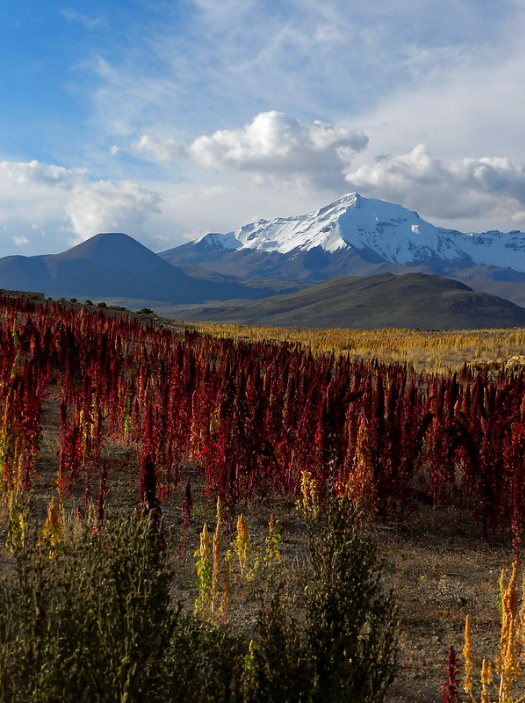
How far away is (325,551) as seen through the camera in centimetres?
297

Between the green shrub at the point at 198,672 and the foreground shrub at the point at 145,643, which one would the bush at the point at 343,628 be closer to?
the foreground shrub at the point at 145,643

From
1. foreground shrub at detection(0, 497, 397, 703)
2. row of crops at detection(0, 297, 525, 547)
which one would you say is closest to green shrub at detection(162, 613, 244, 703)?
foreground shrub at detection(0, 497, 397, 703)

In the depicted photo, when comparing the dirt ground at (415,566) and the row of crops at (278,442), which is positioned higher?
the row of crops at (278,442)

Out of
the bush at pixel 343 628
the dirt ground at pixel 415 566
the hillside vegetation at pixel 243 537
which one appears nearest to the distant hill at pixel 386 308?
the hillside vegetation at pixel 243 537

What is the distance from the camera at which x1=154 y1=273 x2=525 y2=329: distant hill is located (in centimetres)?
12812

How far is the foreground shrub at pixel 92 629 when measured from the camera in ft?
7.25

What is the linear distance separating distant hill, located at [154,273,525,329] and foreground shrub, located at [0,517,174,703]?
116 m

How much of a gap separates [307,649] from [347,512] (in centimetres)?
85

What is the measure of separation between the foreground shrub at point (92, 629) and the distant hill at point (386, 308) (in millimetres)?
115768

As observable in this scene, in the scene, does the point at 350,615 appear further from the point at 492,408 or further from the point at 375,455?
the point at 492,408

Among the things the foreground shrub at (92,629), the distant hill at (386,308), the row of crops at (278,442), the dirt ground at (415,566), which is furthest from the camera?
the distant hill at (386,308)

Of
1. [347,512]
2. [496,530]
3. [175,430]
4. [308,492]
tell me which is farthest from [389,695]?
[175,430]

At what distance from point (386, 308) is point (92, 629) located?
14769cm

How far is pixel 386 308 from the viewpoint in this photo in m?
146
